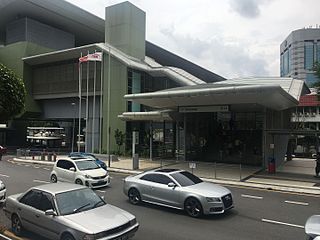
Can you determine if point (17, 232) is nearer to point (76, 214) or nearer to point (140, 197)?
point (76, 214)

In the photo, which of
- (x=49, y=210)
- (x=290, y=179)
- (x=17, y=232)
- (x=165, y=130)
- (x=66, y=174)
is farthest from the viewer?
(x=165, y=130)

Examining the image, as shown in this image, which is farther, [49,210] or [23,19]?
[23,19]

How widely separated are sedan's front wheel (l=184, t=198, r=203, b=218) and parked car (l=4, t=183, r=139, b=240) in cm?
360

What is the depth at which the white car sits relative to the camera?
17.4m

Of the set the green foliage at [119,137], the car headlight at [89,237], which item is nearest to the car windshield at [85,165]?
the car headlight at [89,237]

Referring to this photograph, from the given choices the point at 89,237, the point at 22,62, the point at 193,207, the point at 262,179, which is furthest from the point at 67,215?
the point at 22,62

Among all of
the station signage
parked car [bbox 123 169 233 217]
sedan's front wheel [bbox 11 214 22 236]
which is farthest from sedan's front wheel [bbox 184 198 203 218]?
the station signage

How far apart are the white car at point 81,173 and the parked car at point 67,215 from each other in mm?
7265

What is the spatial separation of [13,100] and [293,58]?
79784 millimetres

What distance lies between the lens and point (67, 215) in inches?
329

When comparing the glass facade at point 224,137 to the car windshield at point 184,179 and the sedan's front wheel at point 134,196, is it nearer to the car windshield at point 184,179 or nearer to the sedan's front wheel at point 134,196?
the car windshield at point 184,179

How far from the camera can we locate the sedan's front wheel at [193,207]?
11789mm

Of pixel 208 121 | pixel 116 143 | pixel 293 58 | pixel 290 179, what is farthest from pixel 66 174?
pixel 293 58

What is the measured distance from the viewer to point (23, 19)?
59219 mm
